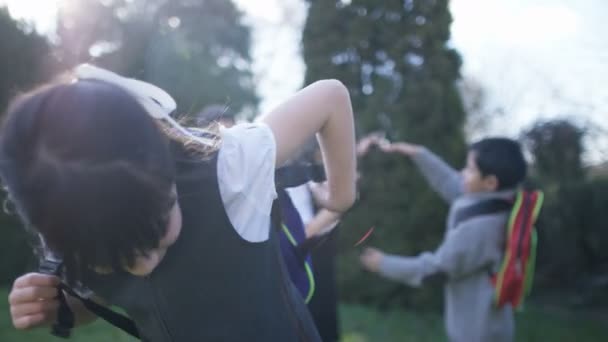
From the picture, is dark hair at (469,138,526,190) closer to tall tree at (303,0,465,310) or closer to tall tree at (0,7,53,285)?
tall tree at (303,0,465,310)

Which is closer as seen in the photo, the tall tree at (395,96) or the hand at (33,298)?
the hand at (33,298)

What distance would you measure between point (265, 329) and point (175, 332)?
6.9 inches

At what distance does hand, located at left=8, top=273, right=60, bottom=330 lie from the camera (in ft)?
3.77

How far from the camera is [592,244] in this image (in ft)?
23.2

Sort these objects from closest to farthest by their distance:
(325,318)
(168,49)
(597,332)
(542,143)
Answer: (325,318) < (597,332) < (542,143) < (168,49)

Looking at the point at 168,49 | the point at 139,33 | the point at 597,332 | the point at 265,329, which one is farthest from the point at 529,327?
the point at 139,33

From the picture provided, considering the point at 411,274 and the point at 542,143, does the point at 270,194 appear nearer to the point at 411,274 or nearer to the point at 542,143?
the point at 411,274

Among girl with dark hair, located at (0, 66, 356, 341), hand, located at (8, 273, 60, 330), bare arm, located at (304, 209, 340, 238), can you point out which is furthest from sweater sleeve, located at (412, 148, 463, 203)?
hand, located at (8, 273, 60, 330)

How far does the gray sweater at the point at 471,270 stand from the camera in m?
2.99

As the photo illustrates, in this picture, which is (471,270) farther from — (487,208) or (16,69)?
(16,69)

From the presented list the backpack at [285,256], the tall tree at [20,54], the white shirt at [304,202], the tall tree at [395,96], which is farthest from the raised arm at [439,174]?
the tall tree at [20,54]

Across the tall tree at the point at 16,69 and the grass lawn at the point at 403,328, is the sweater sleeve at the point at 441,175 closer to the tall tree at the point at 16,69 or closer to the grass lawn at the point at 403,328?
the grass lawn at the point at 403,328

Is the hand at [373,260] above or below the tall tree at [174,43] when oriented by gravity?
below

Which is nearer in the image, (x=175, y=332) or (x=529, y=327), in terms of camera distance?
(x=175, y=332)
